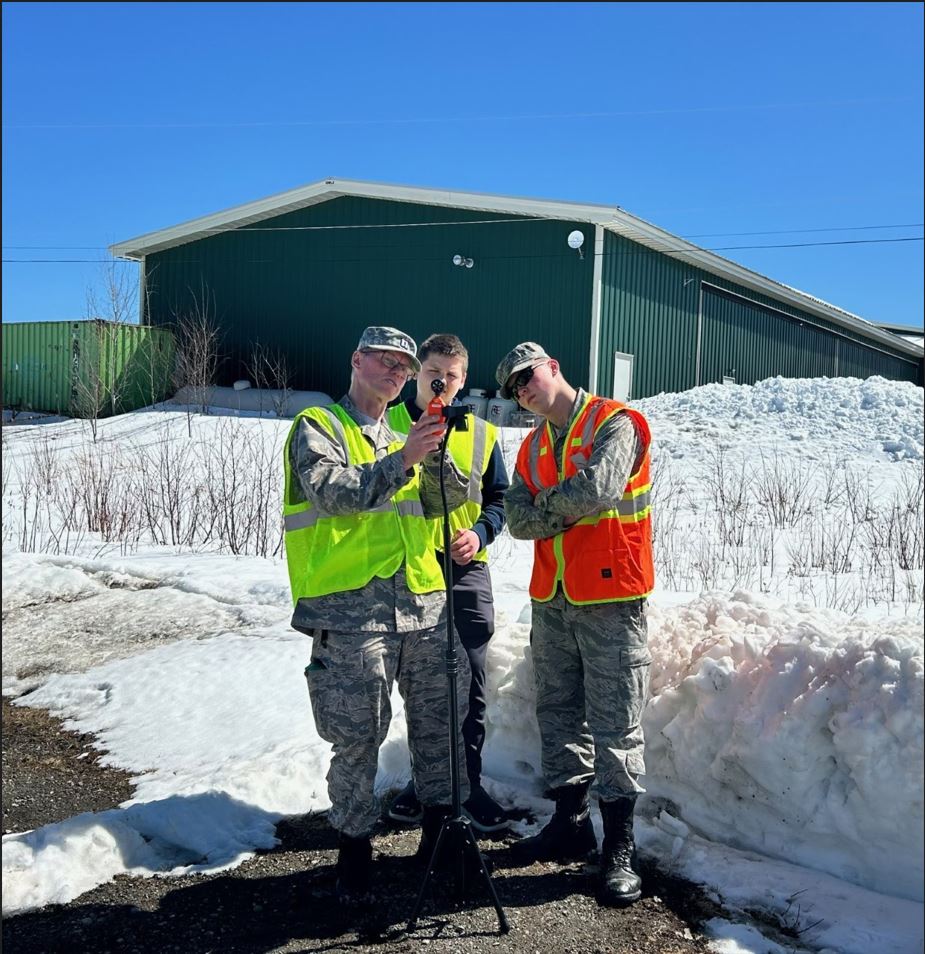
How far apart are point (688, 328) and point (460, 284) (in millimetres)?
5837

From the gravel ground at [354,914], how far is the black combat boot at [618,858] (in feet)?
0.15

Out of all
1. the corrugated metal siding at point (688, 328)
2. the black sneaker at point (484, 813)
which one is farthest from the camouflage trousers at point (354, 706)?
the corrugated metal siding at point (688, 328)

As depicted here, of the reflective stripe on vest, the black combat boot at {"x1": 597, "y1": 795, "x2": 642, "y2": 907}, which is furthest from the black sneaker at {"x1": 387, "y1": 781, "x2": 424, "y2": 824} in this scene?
the reflective stripe on vest

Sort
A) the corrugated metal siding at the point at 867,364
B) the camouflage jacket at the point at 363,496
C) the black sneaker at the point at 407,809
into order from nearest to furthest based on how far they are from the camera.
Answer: the camouflage jacket at the point at 363,496
the black sneaker at the point at 407,809
the corrugated metal siding at the point at 867,364

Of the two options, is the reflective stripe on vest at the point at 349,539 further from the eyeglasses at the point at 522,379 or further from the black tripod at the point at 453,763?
the eyeglasses at the point at 522,379

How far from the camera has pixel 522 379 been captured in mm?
3975

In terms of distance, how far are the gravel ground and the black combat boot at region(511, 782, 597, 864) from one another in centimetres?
6

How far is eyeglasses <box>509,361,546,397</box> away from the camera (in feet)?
13.0

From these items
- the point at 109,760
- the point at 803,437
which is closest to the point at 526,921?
the point at 109,760

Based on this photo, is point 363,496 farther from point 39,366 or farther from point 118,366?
point 39,366

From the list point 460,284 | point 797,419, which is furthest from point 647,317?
point 460,284

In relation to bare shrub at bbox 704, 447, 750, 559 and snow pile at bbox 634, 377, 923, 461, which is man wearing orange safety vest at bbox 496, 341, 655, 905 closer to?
bare shrub at bbox 704, 447, 750, 559

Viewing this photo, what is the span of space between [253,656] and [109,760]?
130 centimetres

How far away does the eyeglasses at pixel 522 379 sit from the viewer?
3.95 meters
